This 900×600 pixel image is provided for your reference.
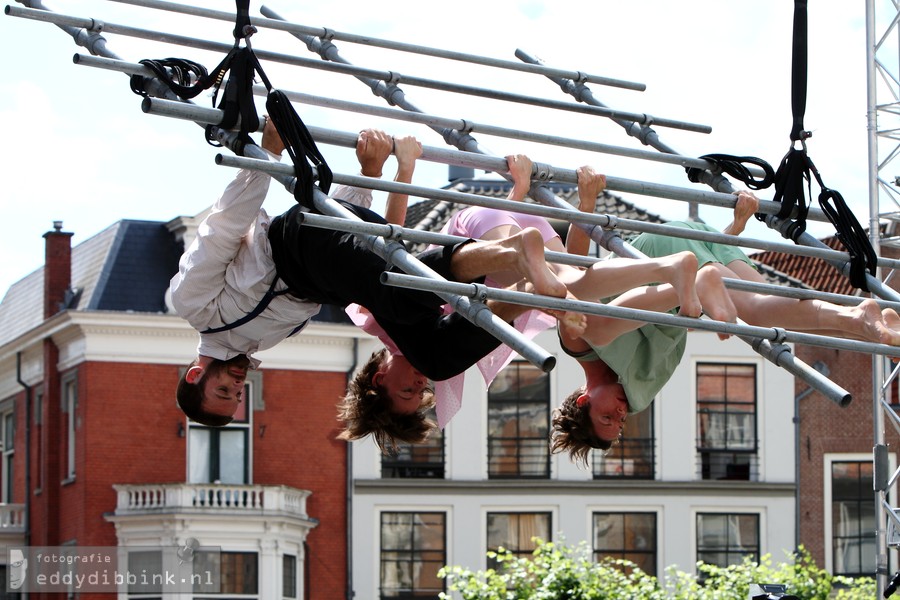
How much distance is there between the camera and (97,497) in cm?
2069

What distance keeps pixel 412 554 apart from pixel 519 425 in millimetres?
2150

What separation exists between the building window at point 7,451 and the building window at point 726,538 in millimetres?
9359

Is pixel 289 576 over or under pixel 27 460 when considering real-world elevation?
under

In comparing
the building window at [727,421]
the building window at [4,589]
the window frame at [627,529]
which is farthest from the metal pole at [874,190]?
the building window at [4,589]

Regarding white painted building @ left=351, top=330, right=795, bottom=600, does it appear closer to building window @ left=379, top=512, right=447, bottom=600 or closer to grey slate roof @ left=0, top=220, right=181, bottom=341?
building window @ left=379, top=512, right=447, bottom=600

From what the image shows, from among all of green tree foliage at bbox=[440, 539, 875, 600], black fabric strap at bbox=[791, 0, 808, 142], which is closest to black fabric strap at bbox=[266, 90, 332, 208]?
black fabric strap at bbox=[791, 0, 808, 142]

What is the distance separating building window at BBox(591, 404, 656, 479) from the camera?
21391 millimetres

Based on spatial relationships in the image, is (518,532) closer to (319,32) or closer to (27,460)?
(27,460)

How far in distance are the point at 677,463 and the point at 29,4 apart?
1624 centimetres

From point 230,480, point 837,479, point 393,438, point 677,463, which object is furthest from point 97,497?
point 393,438

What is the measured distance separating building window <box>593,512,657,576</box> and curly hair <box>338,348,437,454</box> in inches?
591

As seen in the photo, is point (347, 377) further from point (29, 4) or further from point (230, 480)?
point (29, 4)

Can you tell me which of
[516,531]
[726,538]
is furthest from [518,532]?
[726,538]

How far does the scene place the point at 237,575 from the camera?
20.5 metres
